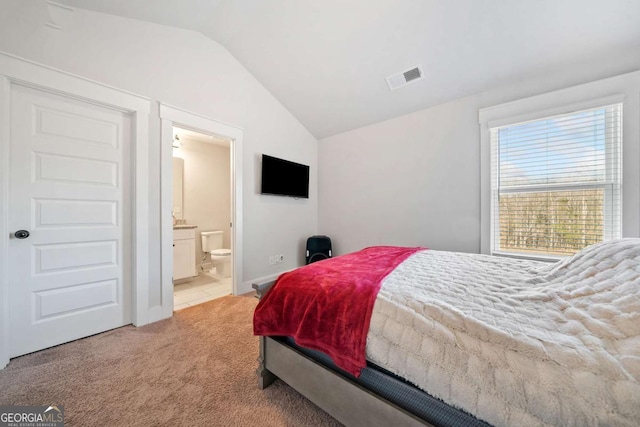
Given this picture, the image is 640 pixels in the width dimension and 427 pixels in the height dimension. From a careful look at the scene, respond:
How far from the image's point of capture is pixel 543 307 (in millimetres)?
948

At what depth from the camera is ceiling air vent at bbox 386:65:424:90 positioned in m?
2.60

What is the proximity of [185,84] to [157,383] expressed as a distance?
9.01ft

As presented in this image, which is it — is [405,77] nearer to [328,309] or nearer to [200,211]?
[328,309]

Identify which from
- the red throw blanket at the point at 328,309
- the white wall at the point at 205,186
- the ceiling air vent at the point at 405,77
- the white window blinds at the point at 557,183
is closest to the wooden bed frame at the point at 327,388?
the red throw blanket at the point at 328,309

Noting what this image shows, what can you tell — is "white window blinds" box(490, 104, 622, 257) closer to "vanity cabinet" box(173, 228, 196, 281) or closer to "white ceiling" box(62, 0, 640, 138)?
"white ceiling" box(62, 0, 640, 138)

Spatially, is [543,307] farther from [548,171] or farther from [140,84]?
[140,84]

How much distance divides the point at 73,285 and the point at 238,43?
2969mm

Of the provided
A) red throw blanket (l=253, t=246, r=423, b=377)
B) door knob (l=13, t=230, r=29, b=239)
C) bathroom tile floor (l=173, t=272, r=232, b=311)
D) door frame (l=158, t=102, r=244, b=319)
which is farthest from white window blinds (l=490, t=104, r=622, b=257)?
door knob (l=13, t=230, r=29, b=239)

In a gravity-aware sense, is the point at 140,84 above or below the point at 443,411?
above

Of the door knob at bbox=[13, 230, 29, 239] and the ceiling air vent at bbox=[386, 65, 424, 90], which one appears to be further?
the ceiling air vent at bbox=[386, 65, 424, 90]

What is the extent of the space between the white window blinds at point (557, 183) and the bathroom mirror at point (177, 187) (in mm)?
4585

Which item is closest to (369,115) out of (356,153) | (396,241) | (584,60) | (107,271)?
(356,153)

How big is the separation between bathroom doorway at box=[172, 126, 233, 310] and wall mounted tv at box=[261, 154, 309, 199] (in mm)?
924

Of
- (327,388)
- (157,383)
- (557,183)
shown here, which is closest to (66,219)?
(157,383)
